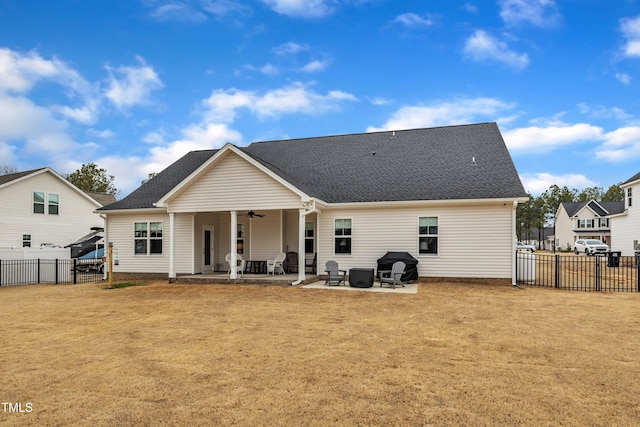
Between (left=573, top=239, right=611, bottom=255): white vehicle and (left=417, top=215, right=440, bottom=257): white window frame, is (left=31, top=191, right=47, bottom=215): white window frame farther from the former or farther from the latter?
(left=573, top=239, right=611, bottom=255): white vehicle

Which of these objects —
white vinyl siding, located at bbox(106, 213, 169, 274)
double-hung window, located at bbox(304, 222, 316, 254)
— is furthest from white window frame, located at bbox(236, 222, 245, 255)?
white vinyl siding, located at bbox(106, 213, 169, 274)

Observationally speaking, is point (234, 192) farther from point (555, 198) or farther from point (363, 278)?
point (555, 198)

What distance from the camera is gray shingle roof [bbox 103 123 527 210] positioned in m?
15.5

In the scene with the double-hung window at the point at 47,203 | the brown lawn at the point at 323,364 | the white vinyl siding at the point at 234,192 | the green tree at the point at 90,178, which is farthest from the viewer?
the green tree at the point at 90,178

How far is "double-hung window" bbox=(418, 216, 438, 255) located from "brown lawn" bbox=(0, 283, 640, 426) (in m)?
4.64

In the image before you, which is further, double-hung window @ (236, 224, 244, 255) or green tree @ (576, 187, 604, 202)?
green tree @ (576, 187, 604, 202)

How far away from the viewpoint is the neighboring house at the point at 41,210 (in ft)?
79.4

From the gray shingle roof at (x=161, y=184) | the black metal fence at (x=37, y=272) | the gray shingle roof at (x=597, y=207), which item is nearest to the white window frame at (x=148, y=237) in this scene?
the gray shingle roof at (x=161, y=184)

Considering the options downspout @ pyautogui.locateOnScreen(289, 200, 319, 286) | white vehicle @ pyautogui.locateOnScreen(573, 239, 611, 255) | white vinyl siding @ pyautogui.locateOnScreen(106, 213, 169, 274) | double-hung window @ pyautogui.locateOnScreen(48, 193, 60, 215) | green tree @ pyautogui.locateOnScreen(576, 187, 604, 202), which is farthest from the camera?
green tree @ pyautogui.locateOnScreen(576, 187, 604, 202)

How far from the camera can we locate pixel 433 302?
11.1 meters

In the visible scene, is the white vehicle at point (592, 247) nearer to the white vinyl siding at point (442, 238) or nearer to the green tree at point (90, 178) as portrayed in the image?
the white vinyl siding at point (442, 238)

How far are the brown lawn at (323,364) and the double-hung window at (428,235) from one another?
4.64 meters

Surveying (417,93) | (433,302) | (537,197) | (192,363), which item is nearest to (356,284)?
(433,302)

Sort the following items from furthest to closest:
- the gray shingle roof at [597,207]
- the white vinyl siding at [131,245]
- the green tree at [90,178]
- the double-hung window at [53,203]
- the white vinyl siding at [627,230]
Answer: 1. the gray shingle roof at [597,207]
2. the green tree at [90,178]
3. the white vinyl siding at [627,230]
4. the double-hung window at [53,203]
5. the white vinyl siding at [131,245]
